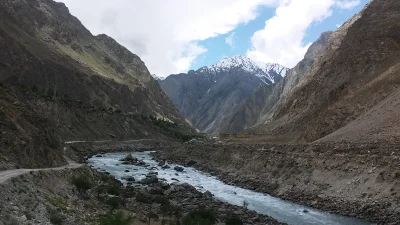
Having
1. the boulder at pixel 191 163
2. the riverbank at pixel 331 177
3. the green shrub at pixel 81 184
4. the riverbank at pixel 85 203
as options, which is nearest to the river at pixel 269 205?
the riverbank at pixel 331 177

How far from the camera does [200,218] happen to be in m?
22.8

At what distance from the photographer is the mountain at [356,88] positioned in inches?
1965

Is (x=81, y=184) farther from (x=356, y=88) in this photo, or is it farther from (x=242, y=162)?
(x=356, y=88)

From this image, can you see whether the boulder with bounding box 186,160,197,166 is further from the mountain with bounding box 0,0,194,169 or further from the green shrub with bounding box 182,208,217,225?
the green shrub with bounding box 182,208,217,225

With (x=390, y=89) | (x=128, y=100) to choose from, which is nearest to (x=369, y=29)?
(x=390, y=89)

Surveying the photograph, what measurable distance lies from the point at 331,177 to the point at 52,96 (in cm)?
7392

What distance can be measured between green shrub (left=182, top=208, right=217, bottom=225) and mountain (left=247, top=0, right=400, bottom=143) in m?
23.8

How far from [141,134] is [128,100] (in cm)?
4806

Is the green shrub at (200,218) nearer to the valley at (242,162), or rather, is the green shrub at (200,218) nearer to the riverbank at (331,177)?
the valley at (242,162)

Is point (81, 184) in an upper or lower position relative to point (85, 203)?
upper

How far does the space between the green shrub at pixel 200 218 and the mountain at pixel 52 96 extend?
1226cm

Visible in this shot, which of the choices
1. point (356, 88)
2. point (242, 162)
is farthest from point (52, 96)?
point (356, 88)

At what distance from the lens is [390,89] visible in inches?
2322

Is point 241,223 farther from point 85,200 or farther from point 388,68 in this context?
point 388,68
